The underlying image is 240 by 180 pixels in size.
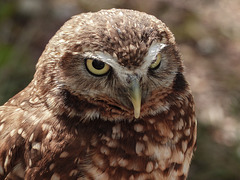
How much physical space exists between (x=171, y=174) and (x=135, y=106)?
509mm

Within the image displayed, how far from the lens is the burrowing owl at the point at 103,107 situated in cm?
192

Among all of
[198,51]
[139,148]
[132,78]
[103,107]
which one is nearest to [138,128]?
[139,148]

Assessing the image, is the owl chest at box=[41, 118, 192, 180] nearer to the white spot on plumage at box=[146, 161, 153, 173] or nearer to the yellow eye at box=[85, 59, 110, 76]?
the white spot on plumage at box=[146, 161, 153, 173]

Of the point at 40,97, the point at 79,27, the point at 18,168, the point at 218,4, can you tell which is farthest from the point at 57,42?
the point at 218,4

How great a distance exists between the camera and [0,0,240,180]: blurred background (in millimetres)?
3906

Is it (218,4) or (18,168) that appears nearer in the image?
→ (18,168)

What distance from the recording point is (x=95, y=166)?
2059 millimetres

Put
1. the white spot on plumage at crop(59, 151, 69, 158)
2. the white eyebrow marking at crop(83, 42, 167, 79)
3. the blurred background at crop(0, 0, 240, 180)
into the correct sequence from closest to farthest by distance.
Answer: the white eyebrow marking at crop(83, 42, 167, 79) < the white spot on plumage at crop(59, 151, 69, 158) < the blurred background at crop(0, 0, 240, 180)

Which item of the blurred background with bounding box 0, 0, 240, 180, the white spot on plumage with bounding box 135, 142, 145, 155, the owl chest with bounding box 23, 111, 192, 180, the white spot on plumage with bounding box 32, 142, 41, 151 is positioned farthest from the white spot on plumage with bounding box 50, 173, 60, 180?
the blurred background with bounding box 0, 0, 240, 180

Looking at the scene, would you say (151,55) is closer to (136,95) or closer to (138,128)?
(136,95)

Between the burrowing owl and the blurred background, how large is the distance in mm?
1687

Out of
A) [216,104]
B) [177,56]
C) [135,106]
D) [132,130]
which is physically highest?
[177,56]

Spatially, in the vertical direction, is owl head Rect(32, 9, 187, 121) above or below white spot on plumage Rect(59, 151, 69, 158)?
above

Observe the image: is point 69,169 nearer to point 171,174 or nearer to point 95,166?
point 95,166
